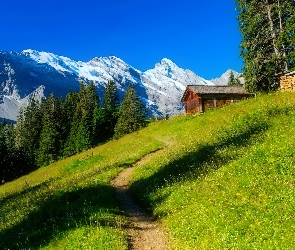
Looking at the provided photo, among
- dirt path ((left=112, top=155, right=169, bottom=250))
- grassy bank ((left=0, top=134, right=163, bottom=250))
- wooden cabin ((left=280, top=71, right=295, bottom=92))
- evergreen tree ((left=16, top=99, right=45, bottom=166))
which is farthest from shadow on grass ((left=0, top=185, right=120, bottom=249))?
evergreen tree ((left=16, top=99, right=45, bottom=166))

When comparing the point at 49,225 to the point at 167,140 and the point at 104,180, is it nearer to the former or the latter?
the point at 104,180

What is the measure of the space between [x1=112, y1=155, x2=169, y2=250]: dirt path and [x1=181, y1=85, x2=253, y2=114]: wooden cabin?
144 feet

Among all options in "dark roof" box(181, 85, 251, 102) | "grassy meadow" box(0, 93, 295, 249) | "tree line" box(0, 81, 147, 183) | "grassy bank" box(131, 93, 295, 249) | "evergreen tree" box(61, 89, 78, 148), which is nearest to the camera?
"grassy bank" box(131, 93, 295, 249)

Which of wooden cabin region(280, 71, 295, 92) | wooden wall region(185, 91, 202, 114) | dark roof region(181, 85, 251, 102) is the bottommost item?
wooden cabin region(280, 71, 295, 92)

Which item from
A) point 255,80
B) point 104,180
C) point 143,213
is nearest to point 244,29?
point 255,80

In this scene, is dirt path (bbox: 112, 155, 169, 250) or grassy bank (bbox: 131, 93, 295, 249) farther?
dirt path (bbox: 112, 155, 169, 250)

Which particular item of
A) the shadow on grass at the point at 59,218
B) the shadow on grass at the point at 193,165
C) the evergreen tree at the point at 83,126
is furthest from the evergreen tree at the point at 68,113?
the shadow on grass at the point at 59,218

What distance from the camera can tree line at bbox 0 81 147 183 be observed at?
81312mm

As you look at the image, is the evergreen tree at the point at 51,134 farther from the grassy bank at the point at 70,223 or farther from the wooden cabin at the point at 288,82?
the grassy bank at the point at 70,223

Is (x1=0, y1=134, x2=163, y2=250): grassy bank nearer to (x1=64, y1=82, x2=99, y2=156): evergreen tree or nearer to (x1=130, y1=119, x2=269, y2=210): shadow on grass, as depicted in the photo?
(x1=130, y1=119, x2=269, y2=210): shadow on grass

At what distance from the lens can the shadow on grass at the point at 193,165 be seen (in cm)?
1786

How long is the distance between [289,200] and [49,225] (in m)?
9.78

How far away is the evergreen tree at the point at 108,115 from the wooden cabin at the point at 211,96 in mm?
32748

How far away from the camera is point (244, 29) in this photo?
4241 centimetres
